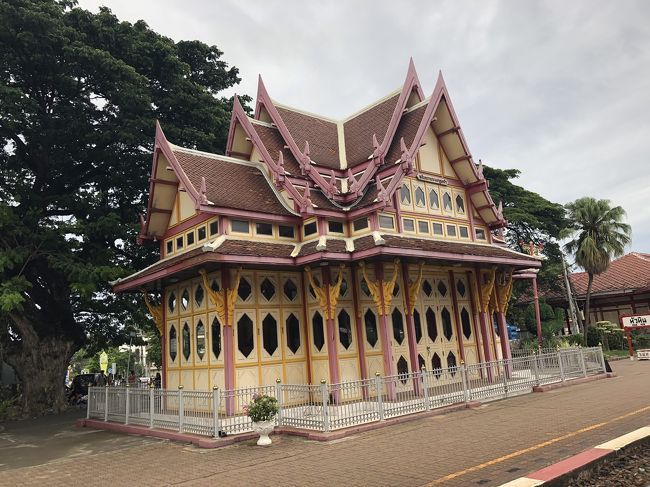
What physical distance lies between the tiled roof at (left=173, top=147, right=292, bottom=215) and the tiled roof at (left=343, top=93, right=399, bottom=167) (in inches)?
135

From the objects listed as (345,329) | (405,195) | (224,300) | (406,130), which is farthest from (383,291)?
(406,130)

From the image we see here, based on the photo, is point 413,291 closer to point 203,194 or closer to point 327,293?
point 327,293

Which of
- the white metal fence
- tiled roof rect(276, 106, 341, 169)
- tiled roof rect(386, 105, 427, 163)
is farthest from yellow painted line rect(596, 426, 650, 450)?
tiled roof rect(276, 106, 341, 169)

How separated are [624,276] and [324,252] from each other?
32184 mm

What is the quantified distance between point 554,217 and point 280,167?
29.5 m

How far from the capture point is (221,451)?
10.2m

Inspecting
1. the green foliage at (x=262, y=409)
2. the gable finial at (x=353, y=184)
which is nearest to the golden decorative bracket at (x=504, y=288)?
the gable finial at (x=353, y=184)

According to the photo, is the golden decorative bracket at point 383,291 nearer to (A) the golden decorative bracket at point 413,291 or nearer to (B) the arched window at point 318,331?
(A) the golden decorative bracket at point 413,291

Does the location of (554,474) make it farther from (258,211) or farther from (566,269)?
(566,269)

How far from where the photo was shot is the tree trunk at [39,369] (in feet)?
67.5

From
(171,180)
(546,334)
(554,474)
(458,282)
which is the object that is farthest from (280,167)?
(546,334)

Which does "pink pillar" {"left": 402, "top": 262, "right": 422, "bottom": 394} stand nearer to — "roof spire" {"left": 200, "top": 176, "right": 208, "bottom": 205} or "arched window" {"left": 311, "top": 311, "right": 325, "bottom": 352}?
"arched window" {"left": 311, "top": 311, "right": 325, "bottom": 352}

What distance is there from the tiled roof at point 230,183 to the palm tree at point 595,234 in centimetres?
2699

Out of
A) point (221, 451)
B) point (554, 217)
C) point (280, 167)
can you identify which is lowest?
point (221, 451)
